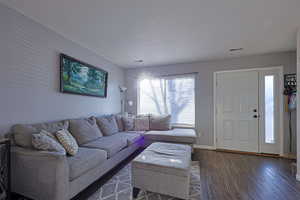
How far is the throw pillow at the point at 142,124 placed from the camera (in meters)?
3.71

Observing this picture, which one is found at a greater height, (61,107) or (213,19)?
(213,19)

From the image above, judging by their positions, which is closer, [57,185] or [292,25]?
[57,185]

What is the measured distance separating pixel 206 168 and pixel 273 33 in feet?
8.57

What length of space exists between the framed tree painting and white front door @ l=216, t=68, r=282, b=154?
3005 mm

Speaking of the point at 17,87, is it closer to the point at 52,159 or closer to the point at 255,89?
the point at 52,159

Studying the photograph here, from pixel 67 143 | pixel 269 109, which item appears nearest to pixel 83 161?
pixel 67 143

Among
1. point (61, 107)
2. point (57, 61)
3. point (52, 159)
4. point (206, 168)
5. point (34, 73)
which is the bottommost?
point (206, 168)

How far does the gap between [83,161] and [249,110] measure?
3.71 m

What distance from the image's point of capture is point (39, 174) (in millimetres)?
1477

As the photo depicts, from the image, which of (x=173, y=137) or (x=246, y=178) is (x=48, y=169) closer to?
(x=173, y=137)

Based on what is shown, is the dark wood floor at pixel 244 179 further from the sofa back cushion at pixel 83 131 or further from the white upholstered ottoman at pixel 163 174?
the sofa back cushion at pixel 83 131

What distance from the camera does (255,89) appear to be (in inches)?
134

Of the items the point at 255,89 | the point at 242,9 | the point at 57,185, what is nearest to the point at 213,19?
the point at 242,9

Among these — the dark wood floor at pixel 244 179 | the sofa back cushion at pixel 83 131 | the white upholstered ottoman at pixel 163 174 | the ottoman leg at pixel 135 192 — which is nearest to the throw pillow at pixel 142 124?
the dark wood floor at pixel 244 179
